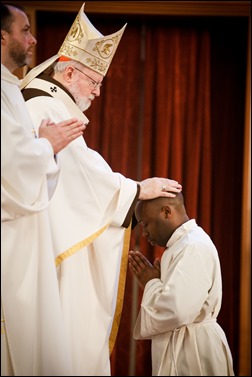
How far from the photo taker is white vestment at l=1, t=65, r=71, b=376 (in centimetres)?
321

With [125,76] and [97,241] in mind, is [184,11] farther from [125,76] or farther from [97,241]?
[97,241]

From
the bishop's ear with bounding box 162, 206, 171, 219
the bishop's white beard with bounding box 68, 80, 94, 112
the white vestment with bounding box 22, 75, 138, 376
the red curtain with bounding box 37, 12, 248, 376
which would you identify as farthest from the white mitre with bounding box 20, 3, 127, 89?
the red curtain with bounding box 37, 12, 248, 376

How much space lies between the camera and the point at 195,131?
7.02 meters

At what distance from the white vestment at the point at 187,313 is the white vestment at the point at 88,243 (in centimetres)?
29

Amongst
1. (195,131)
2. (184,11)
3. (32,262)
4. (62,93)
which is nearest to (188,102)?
(195,131)

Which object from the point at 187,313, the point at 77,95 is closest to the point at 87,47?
the point at 77,95

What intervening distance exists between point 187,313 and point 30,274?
827 millimetres

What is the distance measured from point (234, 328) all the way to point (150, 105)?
7.97ft

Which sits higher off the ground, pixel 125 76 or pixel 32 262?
pixel 125 76

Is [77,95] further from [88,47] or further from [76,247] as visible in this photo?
[76,247]

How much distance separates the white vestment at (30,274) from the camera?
3.21m

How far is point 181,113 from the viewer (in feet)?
23.0

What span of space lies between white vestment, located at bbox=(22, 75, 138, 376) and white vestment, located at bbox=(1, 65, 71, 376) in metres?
0.28

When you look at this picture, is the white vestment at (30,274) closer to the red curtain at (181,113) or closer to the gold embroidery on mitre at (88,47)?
the gold embroidery on mitre at (88,47)
